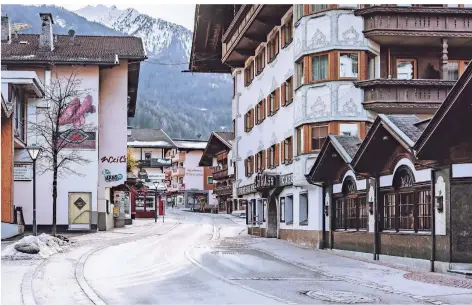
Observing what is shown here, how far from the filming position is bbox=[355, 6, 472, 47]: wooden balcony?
3012cm

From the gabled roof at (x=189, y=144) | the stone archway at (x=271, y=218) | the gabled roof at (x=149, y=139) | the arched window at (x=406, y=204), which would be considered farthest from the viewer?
the gabled roof at (x=189, y=144)

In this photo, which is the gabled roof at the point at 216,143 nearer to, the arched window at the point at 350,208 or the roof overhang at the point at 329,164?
the roof overhang at the point at 329,164

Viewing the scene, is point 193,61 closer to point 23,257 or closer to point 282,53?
point 282,53

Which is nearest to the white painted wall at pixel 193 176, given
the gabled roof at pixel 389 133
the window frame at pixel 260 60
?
the window frame at pixel 260 60

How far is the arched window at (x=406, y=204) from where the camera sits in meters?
21.4

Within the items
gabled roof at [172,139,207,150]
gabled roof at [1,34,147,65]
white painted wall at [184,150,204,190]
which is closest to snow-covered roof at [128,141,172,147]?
gabled roof at [172,139,207,150]

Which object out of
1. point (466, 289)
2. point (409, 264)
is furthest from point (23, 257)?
point (466, 289)

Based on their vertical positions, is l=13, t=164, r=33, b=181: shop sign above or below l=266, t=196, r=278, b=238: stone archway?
above

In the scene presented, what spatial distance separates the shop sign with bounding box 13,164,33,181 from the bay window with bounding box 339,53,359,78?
64.4 feet

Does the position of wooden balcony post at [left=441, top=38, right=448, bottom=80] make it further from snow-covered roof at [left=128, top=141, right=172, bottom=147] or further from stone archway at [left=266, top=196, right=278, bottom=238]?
snow-covered roof at [left=128, top=141, right=172, bottom=147]

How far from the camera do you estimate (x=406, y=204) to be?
22719 mm

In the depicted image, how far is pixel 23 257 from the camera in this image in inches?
869

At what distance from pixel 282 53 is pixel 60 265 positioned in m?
20.3

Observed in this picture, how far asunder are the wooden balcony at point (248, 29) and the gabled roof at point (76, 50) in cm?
615
